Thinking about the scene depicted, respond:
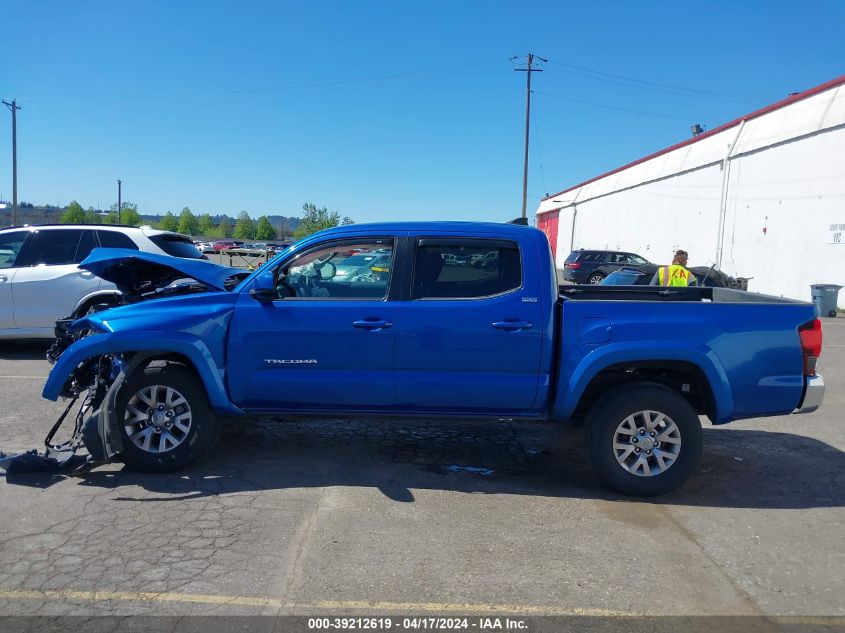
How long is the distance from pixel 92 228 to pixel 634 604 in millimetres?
8867

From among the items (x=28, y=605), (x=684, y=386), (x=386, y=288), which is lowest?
(x=28, y=605)

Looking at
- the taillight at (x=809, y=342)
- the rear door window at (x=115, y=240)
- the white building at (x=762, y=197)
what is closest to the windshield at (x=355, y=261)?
the taillight at (x=809, y=342)

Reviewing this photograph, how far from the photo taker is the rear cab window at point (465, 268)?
499cm

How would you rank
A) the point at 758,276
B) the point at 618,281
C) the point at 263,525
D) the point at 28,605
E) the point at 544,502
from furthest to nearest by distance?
the point at 758,276, the point at 618,281, the point at 544,502, the point at 263,525, the point at 28,605

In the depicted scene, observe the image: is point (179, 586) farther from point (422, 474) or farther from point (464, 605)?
point (422, 474)

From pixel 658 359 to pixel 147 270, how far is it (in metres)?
4.32

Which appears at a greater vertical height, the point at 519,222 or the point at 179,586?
the point at 519,222

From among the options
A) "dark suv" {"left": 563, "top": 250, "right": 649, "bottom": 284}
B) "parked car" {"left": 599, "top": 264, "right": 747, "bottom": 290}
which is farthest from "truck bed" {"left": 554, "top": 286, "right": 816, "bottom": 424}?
"dark suv" {"left": 563, "top": 250, "right": 649, "bottom": 284}

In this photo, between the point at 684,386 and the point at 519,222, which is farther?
the point at 519,222

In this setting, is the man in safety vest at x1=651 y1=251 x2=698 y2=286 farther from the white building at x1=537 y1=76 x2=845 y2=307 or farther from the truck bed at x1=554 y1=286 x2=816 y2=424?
the white building at x1=537 y1=76 x2=845 y2=307

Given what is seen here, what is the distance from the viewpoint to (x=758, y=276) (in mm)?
22938

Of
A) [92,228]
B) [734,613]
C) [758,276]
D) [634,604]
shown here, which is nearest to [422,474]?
[634,604]

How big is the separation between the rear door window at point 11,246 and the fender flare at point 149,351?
5455 millimetres

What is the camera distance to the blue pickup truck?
15.6 ft
